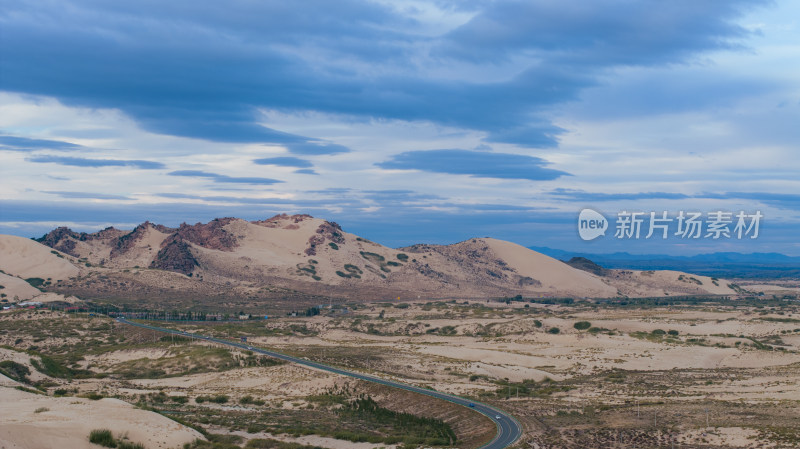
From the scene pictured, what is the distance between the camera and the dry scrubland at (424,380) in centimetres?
4134

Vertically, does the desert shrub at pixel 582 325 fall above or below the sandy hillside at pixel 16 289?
above

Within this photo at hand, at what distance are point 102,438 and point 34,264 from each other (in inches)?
7001

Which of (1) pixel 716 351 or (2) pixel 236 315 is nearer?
(1) pixel 716 351

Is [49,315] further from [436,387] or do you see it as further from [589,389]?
[589,389]

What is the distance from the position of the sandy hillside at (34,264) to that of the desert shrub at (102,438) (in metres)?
165

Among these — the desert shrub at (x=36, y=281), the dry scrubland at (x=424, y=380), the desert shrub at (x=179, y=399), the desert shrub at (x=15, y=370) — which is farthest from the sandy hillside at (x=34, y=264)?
the desert shrub at (x=179, y=399)

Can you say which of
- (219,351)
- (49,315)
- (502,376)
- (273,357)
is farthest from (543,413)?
(49,315)

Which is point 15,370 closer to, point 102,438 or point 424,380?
point 102,438

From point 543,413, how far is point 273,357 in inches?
1480

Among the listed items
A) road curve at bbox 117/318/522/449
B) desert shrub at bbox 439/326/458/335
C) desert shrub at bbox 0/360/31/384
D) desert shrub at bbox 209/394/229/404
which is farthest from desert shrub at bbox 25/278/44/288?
desert shrub at bbox 209/394/229/404

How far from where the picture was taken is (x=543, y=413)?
4953 centimetres

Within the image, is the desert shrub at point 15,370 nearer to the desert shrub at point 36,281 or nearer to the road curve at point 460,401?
the road curve at point 460,401

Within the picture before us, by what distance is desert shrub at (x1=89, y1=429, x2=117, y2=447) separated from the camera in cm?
3319

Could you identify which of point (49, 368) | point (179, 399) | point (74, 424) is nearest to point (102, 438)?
point (74, 424)
